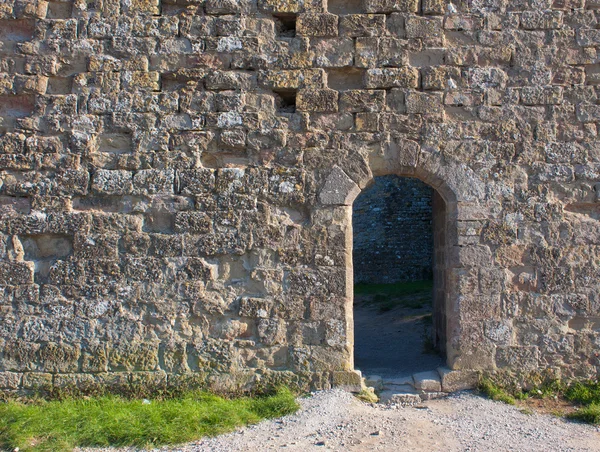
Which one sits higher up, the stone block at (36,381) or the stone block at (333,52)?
the stone block at (333,52)

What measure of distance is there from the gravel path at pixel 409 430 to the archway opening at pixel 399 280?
703 millimetres

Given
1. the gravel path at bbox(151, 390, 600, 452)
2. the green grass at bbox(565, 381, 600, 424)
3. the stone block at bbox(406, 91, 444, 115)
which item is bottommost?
the gravel path at bbox(151, 390, 600, 452)

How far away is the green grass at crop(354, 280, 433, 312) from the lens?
10.7m

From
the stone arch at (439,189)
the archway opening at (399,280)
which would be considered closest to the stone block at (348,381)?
the stone arch at (439,189)

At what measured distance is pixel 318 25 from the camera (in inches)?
209

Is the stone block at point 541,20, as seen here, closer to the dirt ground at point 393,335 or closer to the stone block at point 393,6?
the stone block at point 393,6

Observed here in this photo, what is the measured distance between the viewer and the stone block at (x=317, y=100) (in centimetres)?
521

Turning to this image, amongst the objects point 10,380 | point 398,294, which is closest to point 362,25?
point 10,380

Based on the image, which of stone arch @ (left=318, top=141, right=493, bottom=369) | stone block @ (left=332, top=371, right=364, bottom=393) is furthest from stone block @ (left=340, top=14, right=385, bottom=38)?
stone block @ (left=332, top=371, right=364, bottom=393)

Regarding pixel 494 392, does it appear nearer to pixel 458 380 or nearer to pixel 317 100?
pixel 458 380

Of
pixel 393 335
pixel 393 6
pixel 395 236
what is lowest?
pixel 393 335

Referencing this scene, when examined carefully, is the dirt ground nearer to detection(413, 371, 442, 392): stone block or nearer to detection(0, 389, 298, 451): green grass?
detection(413, 371, 442, 392): stone block

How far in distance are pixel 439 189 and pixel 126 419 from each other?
3.27 metres

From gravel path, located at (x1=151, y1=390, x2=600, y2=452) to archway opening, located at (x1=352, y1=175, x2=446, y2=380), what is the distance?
2.31 feet
